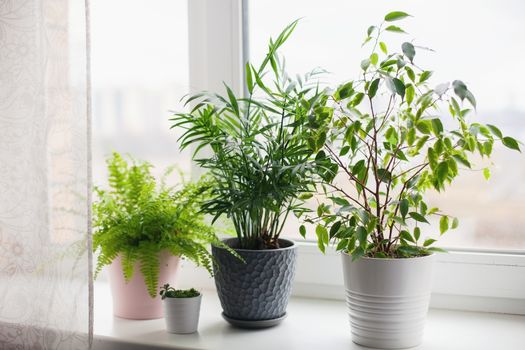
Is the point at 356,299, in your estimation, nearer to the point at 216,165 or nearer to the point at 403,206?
the point at 403,206

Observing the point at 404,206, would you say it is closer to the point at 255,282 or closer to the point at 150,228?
the point at 255,282

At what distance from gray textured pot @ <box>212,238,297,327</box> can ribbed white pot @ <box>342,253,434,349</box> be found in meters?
0.15

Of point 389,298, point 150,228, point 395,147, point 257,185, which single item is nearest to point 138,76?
point 150,228

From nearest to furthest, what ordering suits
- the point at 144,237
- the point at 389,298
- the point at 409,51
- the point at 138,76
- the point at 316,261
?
the point at 409,51 → the point at 389,298 → the point at 144,237 → the point at 316,261 → the point at 138,76

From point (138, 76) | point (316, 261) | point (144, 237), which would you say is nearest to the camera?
point (144, 237)

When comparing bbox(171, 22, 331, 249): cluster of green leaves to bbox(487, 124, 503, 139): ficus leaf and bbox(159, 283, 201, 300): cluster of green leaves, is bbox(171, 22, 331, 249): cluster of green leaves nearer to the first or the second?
bbox(159, 283, 201, 300): cluster of green leaves

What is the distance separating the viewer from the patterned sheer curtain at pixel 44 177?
1.29 m

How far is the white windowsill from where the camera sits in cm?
126

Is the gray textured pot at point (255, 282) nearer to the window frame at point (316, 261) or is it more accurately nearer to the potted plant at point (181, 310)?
the potted plant at point (181, 310)

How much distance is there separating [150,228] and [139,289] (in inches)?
5.8

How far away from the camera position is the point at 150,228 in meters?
1.41

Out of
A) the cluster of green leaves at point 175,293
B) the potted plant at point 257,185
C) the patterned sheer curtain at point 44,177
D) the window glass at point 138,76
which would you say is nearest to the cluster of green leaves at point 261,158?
the potted plant at point 257,185

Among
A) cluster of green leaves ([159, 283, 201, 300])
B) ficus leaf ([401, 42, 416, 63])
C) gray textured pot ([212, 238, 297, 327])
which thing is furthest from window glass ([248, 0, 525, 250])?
cluster of green leaves ([159, 283, 201, 300])

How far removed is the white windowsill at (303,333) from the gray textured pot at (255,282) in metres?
Answer: 0.04
